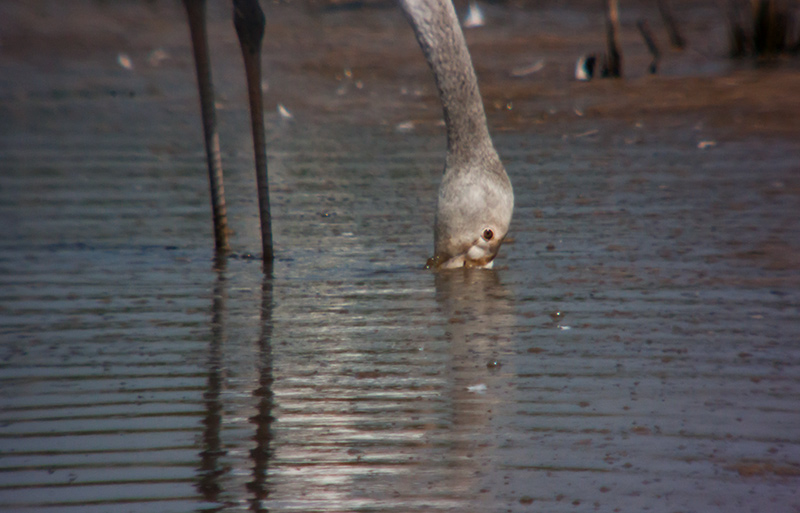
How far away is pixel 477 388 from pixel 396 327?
69 cm

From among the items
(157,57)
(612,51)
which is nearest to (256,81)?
(612,51)

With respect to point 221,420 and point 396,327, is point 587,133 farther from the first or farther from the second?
point 221,420

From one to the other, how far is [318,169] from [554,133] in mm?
2120

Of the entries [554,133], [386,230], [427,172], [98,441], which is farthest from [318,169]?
[98,441]

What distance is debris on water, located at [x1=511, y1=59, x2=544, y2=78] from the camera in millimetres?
11760

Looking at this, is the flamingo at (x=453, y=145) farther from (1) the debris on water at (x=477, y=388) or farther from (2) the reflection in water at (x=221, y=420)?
(1) the debris on water at (x=477, y=388)

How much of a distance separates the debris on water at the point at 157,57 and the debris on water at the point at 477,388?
10.2 metres

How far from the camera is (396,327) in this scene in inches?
148

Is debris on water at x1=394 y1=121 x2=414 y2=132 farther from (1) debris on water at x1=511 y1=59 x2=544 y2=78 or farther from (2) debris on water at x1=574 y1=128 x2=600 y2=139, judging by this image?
(1) debris on water at x1=511 y1=59 x2=544 y2=78

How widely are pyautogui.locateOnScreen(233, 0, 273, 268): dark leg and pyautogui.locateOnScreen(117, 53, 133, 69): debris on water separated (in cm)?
838

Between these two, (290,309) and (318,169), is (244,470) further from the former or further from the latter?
(318,169)

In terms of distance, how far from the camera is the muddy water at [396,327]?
99.8 inches

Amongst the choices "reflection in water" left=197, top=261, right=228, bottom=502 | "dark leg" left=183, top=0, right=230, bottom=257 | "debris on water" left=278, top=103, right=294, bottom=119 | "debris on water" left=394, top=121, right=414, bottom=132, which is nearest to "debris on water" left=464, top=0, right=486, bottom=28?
"debris on water" left=278, top=103, right=294, bottom=119

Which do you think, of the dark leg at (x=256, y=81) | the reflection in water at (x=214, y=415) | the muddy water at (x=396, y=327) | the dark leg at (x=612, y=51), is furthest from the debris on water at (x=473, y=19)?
the reflection in water at (x=214, y=415)
